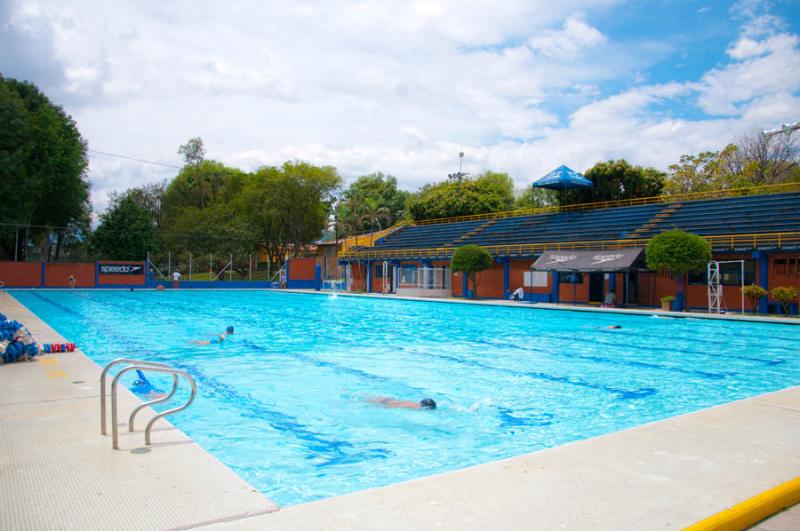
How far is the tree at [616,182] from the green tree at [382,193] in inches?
1279

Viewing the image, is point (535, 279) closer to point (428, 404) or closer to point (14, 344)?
point (428, 404)

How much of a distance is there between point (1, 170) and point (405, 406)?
37.5 m

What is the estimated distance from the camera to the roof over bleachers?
86.5 ft

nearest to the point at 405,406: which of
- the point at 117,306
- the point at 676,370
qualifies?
the point at 676,370

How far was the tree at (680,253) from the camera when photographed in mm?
24406

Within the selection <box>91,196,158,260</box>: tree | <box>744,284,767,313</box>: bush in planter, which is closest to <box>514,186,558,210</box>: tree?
<box>91,196,158,260</box>: tree

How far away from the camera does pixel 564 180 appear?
4172 centimetres

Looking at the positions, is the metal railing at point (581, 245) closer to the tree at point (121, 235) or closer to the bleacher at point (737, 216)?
the bleacher at point (737, 216)

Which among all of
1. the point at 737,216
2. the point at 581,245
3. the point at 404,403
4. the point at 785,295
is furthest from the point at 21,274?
the point at 785,295

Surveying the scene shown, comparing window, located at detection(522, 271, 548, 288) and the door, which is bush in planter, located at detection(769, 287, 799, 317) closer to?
the door

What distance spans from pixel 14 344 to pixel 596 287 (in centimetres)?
2748

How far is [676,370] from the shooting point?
1095cm

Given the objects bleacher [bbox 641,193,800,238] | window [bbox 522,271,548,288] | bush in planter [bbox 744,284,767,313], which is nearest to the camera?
bush in planter [bbox 744,284,767,313]

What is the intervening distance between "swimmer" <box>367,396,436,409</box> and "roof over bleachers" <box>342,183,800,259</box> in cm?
2195
